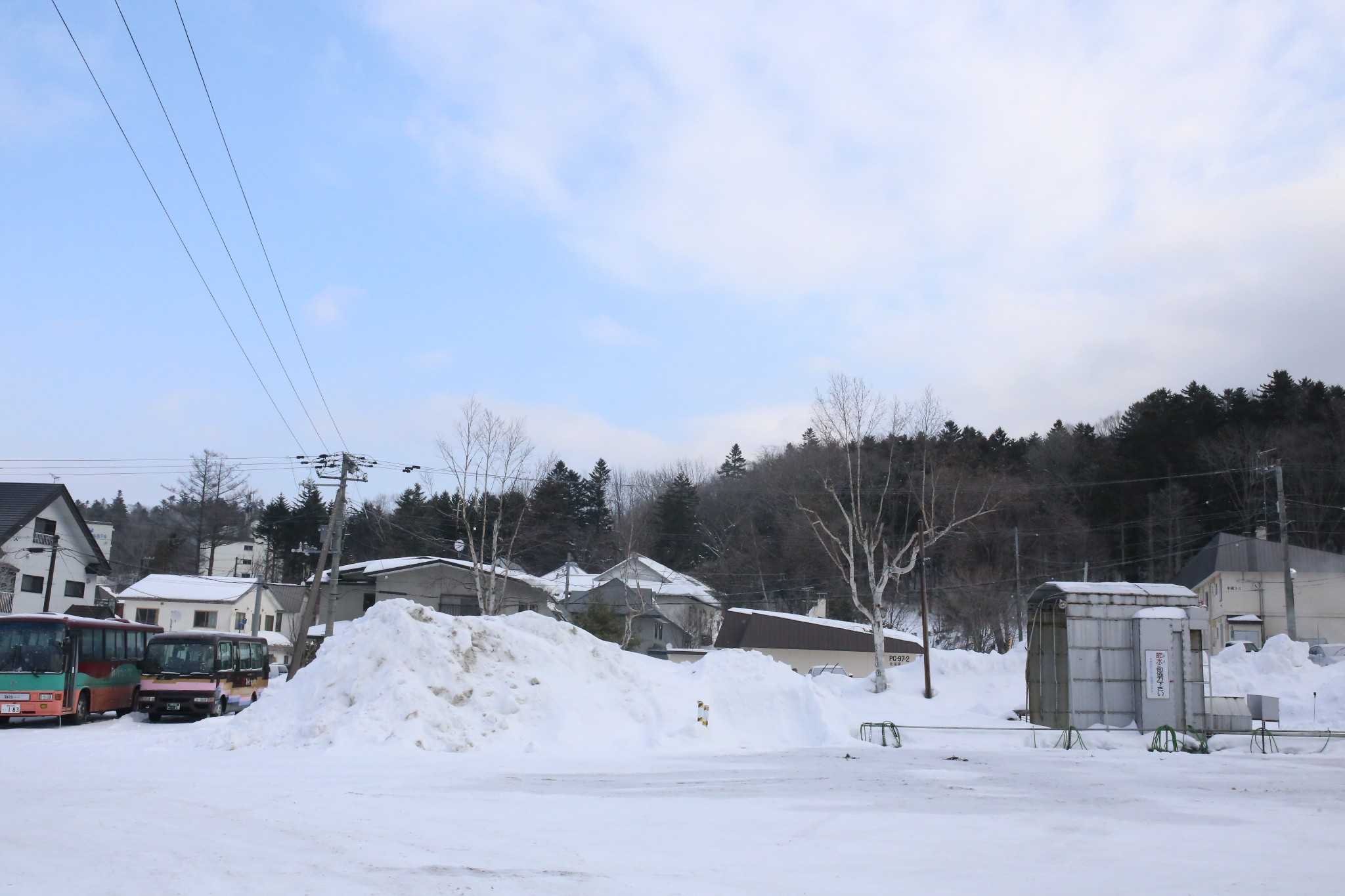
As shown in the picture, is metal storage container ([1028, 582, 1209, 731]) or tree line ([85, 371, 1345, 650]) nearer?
metal storage container ([1028, 582, 1209, 731])

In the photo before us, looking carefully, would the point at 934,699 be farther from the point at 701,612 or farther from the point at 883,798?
the point at 701,612

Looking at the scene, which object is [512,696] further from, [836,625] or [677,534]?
[677,534]

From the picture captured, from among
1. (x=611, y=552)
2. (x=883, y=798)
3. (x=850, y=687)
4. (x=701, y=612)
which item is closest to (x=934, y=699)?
(x=850, y=687)

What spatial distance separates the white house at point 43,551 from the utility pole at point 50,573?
0.06 m

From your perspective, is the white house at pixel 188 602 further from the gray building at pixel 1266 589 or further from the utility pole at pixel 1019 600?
the gray building at pixel 1266 589

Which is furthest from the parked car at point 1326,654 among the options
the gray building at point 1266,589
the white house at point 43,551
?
the white house at point 43,551

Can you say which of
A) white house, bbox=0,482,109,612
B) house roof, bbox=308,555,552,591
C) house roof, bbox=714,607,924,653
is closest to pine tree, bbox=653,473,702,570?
house roof, bbox=308,555,552,591

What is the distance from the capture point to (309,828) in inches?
352

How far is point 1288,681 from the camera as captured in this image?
98.3 ft

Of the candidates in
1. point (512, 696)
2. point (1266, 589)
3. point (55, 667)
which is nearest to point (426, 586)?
point (55, 667)

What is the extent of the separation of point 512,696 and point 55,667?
11.1 m

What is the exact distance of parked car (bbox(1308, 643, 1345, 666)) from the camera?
109 feet

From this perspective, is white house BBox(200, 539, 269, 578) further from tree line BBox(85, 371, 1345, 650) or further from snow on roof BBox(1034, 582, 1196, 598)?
snow on roof BBox(1034, 582, 1196, 598)

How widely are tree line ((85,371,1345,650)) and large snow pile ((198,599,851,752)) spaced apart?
2217cm
